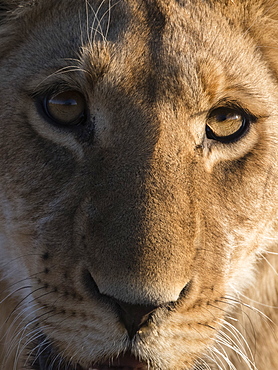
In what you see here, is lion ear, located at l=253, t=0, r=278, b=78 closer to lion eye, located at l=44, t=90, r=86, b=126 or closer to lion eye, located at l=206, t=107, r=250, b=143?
lion eye, located at l=206, t=107, r=250, b=143

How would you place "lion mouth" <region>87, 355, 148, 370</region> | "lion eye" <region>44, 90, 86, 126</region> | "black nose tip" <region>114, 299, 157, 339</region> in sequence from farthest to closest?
"lion eye" <region>44, 90, 86, 126</region> < "lion mouth" <region>87, 355, 148, 370</region> < "black nose tip" <region>114, 299, 157, 339</region>

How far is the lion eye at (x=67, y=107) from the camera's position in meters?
2.17

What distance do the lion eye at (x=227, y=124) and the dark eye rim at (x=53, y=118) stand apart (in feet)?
1.38

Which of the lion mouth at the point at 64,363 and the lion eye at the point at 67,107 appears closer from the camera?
the lion mouth at the point at 64,363

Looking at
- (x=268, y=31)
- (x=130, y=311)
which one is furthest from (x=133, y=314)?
(x=268, y=31)

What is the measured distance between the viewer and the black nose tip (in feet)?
5.94

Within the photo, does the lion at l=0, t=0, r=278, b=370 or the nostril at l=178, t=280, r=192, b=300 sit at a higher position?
the lion at l=0, t=0, r=278, b=370

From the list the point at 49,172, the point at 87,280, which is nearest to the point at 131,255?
the point at 87,280

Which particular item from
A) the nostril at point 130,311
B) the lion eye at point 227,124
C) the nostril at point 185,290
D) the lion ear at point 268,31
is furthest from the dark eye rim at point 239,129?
the nostril at point 130,311

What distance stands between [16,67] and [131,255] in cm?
84

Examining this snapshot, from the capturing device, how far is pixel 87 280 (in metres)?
1.91

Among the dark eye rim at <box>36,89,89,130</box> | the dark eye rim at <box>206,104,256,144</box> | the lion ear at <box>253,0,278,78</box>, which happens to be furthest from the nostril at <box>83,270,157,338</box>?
the lion ear at <box>253,0,278,78</box>

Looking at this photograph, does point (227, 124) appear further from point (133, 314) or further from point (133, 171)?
point (133, 314)

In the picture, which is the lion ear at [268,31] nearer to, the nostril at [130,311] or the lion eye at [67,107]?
the lion eye at [67,107]
